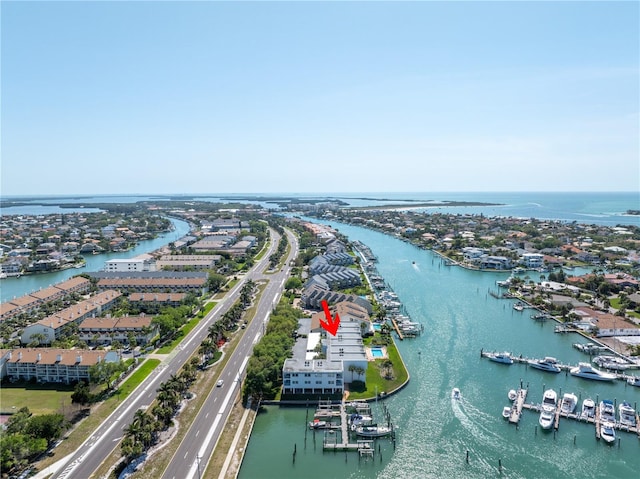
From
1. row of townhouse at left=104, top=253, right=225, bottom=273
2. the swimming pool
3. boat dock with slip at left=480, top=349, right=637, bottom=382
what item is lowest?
boat dock with slip at left=480, top=349, right=637, bottom=382

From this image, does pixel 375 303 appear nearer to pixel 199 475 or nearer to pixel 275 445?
pixel 275 445

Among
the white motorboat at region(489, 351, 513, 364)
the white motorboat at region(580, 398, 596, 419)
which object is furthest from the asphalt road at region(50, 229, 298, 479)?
the white motorboat at region(580, 398, 596, 419)

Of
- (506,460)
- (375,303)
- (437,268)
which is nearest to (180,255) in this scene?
(375,303)

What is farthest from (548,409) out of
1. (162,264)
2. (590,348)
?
(162,264)

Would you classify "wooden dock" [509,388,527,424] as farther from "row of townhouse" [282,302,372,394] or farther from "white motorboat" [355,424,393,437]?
"row of townhouse" [282,302,372,394]

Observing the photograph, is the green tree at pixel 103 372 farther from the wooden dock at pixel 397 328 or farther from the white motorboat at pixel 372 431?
the wooden dock at pixel 397 328

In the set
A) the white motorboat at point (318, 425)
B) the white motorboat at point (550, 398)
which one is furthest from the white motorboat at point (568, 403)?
the white motorboat at point (318, 425)

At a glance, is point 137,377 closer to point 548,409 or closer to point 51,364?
point 51,364
